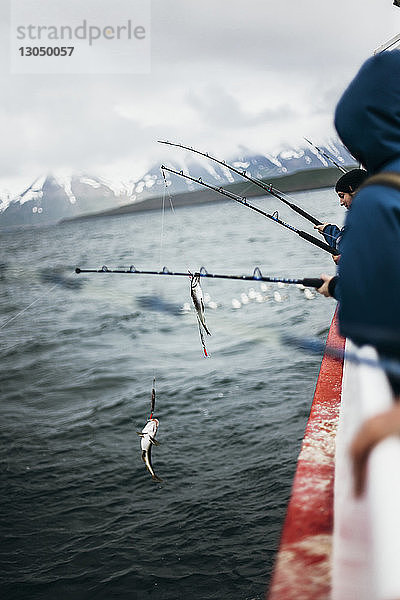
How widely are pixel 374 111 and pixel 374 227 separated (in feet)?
1.60

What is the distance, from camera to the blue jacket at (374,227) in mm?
1521

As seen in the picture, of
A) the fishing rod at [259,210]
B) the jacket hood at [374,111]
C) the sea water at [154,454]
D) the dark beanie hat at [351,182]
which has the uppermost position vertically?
the jacket hood at [374,111]

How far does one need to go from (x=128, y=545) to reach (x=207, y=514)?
0.93 meters

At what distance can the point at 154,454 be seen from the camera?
7.38 m

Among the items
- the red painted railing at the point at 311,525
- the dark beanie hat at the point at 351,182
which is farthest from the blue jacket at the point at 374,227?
the dark beanie hat at the point at 351,182

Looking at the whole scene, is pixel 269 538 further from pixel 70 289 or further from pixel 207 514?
pixel 70 289

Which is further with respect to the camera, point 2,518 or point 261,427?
point 261,427

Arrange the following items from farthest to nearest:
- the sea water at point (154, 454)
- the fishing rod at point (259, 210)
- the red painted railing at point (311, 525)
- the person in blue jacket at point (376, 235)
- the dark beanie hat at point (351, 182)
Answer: the fishing rod at point (259, 210)
the sea water at point (154, 454)
the dark beanie hat at point (351, 182)
the red painted railing at point (311, 525)
the person in blue jacket at point (376, 235)

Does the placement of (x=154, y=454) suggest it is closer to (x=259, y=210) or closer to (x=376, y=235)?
(x=259, y=210)

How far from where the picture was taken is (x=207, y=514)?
19.4 ft

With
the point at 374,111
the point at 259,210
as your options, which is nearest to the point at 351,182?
the point at 259,210

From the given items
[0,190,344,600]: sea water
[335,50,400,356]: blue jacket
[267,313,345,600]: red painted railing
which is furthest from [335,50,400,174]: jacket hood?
[0,190,344,600]: sea water

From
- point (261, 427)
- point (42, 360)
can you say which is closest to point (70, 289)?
point (42, 360)

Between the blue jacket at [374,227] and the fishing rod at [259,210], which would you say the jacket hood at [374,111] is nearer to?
the blue jacket at [374,227]
